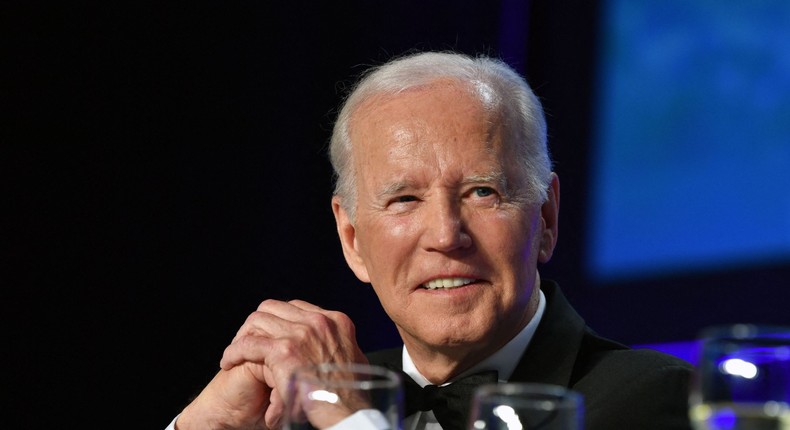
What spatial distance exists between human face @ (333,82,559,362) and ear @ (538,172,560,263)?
0.09 m

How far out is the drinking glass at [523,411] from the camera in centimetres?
106

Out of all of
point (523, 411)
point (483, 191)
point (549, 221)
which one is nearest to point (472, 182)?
point (483, 191)

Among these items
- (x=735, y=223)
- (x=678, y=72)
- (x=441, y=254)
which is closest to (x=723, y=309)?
(x=735, y=223)

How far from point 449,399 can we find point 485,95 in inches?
25.5

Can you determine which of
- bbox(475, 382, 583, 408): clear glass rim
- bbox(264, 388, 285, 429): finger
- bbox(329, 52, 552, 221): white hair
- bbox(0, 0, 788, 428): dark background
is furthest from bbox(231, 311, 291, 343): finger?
bbox(0, 0, 788, 428): dark background

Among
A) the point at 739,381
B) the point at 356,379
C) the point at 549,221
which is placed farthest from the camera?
the point at 549,221

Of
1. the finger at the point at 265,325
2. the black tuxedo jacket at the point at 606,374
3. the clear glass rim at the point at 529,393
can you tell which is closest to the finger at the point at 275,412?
the finger at the point at 265,325

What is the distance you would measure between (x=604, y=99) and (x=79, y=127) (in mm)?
2077

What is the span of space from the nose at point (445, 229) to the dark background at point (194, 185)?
1.67 metres

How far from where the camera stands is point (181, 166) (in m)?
3.65

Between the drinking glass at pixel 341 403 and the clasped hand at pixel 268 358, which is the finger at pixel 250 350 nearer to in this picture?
the clasped hand at pixel 268 358

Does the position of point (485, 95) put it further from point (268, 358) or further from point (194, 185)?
point (194, 185)

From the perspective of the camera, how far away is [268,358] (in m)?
2.02

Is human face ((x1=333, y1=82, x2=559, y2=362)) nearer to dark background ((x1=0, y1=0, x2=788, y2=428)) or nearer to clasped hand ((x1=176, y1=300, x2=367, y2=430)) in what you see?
clasped hand ((x1=176, y1=300, x2=367, y2=430))
